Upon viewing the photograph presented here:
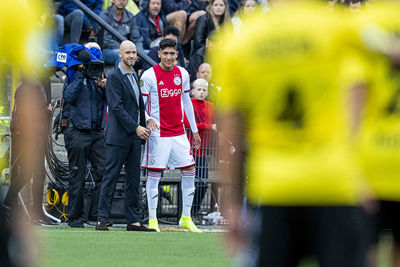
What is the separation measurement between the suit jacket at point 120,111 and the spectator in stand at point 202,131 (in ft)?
6.77

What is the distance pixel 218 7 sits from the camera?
18031 millimetres

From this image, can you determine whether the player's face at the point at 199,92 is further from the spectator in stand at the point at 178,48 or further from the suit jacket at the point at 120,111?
the suit jacket at the point at 120,111

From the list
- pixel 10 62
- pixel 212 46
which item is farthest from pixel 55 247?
pixel 212 46

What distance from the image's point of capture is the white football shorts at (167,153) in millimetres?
13391

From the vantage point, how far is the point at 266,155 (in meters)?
4.28

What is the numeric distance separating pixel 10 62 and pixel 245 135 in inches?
46.3

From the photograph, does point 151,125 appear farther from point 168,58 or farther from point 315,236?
point 315,236

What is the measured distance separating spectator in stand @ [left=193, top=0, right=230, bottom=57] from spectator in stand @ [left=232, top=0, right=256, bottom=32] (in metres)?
0.28

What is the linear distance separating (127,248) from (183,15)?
9.05 meters

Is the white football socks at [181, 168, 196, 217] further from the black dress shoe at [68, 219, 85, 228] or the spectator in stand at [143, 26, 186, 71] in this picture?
the spectator in stand at [143, 26, 186, 71]

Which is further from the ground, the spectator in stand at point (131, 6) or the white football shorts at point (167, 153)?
the spectator in stand at point (131, 6)

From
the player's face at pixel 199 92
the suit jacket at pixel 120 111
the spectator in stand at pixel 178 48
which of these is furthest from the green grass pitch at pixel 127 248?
the spectator in stand at pixel 178 48

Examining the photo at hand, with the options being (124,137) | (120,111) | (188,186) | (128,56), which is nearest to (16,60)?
(120,111)

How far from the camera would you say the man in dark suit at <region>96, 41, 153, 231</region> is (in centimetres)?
1291
